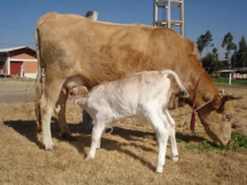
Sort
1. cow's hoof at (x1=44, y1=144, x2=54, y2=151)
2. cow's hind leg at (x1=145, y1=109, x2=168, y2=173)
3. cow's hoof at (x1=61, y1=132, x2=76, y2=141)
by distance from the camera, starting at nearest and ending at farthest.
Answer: cow's hind leg at (x1=145, y1=109, x2=168, y2=173) → cow's hoof at (x1=44, y1=144, x2=54, y2=151) → cow's hoof at (x1=61, y1=132, x2=76, y2=141)

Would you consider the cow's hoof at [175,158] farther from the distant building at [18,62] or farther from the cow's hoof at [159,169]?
the distant building at [18,62]

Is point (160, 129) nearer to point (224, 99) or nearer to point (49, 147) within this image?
point (224, 99)

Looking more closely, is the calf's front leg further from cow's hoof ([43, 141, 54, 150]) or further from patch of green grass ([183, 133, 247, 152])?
patch of green grass ([183, 133, 247, 152])

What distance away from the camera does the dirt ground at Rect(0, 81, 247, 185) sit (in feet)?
16.4

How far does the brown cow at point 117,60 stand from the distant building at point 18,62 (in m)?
42.1

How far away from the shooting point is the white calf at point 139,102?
5406mm

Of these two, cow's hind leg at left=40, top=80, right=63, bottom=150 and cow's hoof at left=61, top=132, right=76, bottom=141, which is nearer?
cow's hind leg at left=40, top=80, right=63, bottom=150

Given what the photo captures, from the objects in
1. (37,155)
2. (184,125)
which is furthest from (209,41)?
(37,155)

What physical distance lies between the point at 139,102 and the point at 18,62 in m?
45.5

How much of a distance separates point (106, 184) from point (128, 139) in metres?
2.73

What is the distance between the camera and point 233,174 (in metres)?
5.30

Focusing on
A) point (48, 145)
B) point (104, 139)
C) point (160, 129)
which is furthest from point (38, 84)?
point (160, 129)

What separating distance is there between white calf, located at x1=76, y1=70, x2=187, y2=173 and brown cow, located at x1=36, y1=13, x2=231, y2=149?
2.21 ft

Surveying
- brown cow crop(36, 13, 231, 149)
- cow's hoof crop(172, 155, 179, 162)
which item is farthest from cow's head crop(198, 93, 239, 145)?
cow's hoof crop(172, 155, 179, 162)
